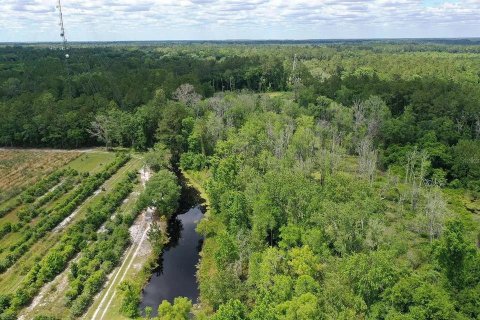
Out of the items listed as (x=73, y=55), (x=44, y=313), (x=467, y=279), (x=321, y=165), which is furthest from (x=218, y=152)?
(x=73, y=55)

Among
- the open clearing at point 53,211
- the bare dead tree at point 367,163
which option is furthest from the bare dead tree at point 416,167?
the open clearing at point 53,211

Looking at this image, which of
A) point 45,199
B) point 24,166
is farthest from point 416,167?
point 24,166

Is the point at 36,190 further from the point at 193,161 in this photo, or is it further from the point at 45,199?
the point at 193,161

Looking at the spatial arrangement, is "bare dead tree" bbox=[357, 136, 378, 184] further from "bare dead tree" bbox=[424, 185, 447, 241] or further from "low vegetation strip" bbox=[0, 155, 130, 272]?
"low vegetation strip" bbox=[0, 155, 130, 272]

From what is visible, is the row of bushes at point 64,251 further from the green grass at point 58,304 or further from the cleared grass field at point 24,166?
the cleared grass field at point 24,166

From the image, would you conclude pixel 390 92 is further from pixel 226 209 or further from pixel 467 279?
pixel 467 279

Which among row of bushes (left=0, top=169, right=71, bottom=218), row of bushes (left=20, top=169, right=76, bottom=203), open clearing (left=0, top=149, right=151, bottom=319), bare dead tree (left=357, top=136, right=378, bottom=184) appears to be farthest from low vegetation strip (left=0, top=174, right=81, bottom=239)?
bare dead tree (left=357, top=136, right=378, bottom=184)
